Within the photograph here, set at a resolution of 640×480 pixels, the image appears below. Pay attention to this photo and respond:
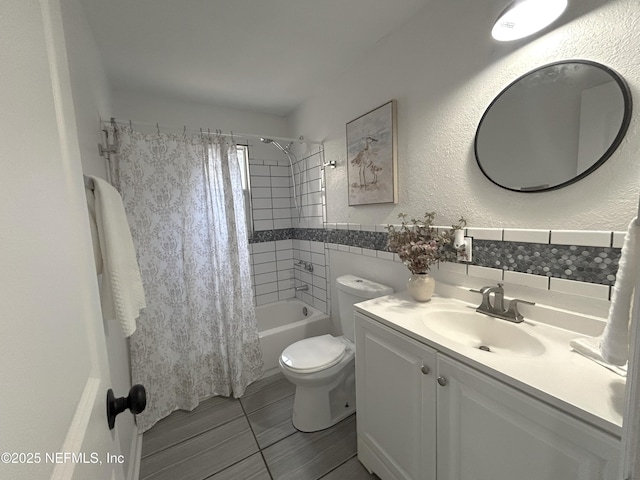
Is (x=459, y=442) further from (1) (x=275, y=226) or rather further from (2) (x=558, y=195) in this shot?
(1) (x=275, y=226)

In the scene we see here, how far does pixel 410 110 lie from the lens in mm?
1495

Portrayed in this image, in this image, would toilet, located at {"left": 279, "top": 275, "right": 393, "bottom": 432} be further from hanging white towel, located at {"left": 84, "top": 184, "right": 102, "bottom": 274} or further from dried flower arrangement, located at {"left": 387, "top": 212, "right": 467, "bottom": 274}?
hanging white towel, located at {"left": 84, "top": 184, "right": 102, "bottom": 274}

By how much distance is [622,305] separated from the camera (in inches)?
21.9

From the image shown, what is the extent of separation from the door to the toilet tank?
134 centimetres

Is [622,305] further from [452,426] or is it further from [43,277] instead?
[43,277]

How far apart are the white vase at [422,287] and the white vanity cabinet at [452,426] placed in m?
0.28

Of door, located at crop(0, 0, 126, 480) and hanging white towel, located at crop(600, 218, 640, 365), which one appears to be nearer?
door, located at crop(0, 0, 126, 480)

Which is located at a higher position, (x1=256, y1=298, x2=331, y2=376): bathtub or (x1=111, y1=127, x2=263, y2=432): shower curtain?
(x1=111, y1=127, x2=263, y2=432): shower curtain

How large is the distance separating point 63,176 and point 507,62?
155 centimetres

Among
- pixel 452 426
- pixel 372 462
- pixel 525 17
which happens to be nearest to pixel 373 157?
pixel 525 17

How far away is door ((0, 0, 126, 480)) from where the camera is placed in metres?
0.28

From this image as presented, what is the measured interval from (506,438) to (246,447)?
140cm

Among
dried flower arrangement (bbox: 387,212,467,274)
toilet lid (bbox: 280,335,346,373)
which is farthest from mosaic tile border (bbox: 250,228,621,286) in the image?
toilet lid (bbox: 280,335,346,373)

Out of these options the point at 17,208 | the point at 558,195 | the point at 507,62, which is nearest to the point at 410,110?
the point at 507,62
